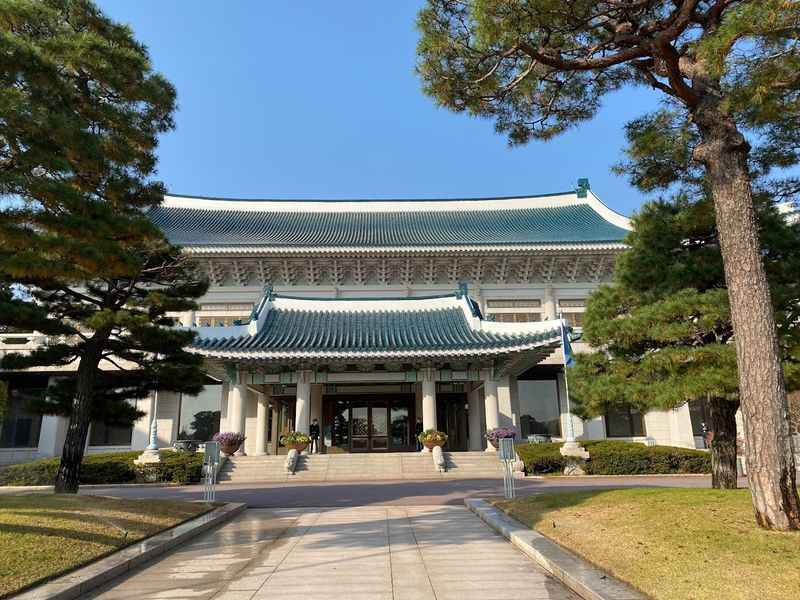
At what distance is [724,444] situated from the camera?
341 inches

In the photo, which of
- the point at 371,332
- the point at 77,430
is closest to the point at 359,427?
the point at 371,332

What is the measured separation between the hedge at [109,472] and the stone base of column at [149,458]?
158mm

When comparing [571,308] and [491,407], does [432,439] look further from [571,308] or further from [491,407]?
[571,308]

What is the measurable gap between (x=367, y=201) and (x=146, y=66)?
26.3m

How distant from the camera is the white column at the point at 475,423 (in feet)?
67.7

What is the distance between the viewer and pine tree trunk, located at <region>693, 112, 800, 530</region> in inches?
206

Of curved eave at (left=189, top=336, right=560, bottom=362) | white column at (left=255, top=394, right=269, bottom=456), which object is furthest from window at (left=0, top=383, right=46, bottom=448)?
curved eave at (left=189, top=336, right=560, bottom=362)

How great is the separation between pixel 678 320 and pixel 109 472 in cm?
1717

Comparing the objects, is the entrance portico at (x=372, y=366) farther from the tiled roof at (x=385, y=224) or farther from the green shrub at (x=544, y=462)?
the tiled roof at (x=385, y=224)

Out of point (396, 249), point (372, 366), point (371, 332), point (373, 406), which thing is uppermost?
point (396, 249)

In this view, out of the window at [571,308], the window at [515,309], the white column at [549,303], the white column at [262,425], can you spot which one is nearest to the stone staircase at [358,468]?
the white column at [262,425]

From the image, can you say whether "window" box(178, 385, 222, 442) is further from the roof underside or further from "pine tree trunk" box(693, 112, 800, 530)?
"pine tree trunk" box(693, 112, 800, 530)

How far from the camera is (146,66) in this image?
878cm

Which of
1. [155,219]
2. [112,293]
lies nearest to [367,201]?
[155,219]
